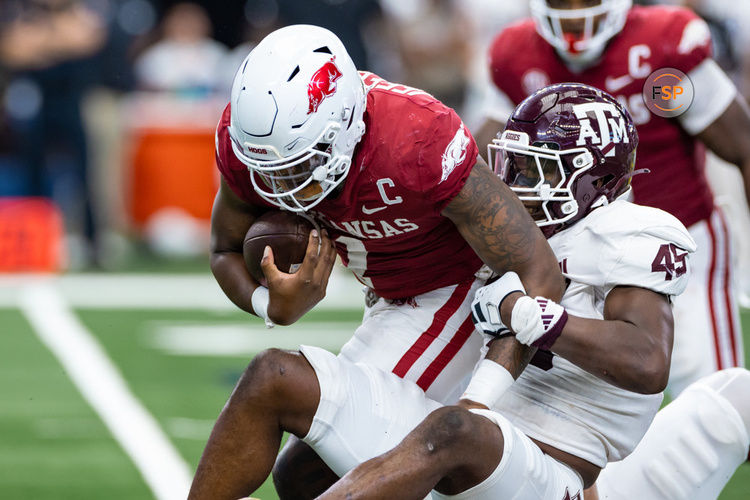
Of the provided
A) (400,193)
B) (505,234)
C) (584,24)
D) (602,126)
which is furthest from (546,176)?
(584,24)

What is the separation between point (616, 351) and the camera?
3.01 metres

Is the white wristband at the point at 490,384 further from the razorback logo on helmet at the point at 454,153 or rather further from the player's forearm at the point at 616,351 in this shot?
the razorback logo on helmet at the point at 454,153

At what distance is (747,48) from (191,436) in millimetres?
4296

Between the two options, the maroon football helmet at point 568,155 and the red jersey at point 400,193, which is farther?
the maroon football helmet at point 568,155

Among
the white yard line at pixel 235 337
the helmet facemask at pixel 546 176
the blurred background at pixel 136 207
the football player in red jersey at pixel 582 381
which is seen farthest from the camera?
the white yard line at pixel 235 337

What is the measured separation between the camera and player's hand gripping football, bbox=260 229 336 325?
319 cm

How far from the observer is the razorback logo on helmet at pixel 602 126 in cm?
336

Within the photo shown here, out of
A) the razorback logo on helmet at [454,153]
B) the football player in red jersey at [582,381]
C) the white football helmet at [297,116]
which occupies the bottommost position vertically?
the football player in red jersey at [582,381]

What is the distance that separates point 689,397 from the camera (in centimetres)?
359

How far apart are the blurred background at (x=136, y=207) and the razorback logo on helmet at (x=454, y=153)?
1673mm

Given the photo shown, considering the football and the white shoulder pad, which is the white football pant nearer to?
the white shoulder pad

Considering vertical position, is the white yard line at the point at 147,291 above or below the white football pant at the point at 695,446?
below

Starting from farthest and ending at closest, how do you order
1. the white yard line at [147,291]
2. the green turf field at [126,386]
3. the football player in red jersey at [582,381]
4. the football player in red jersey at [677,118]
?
the white yard line at [147,291] < the green turf field at [126,386] < the football player in red jersey at [677,118] < the football player in red jersey at [582,381]

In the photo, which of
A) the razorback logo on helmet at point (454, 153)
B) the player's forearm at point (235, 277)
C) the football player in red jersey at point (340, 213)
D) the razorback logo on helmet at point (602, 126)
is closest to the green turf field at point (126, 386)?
the player's forearm at point (235, 277)
